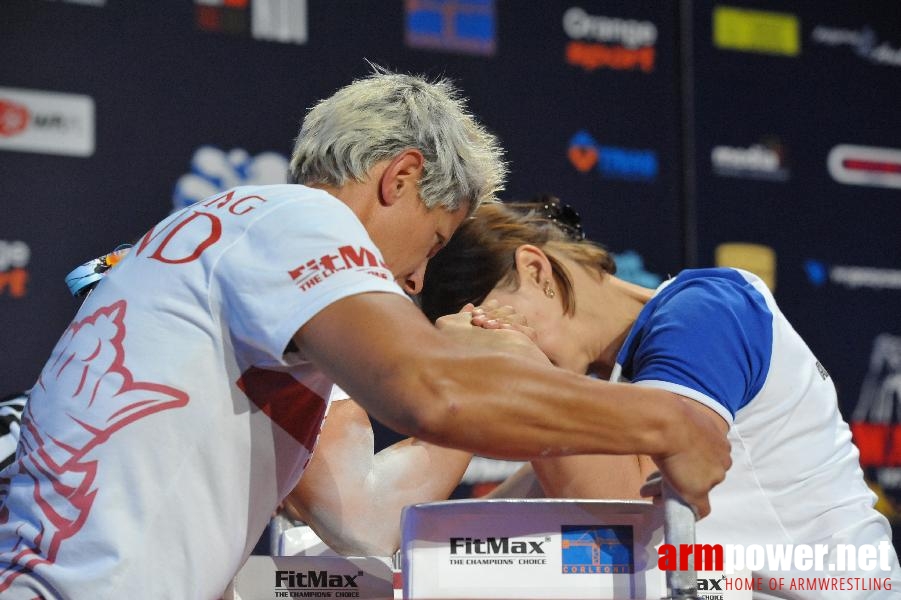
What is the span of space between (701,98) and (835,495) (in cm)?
190

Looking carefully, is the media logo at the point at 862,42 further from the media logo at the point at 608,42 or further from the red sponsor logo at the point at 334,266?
the red sponsor logo at the point at 334,266

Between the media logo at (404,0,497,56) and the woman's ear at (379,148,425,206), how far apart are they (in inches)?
65.1

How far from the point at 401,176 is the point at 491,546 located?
19.9 inches

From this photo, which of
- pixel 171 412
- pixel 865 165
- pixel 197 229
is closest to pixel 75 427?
pixel 171 412

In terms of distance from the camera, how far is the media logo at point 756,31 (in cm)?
334

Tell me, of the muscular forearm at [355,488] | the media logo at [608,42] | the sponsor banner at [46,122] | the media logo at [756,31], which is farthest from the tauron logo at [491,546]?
the media logo at [756,31]

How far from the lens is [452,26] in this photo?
3020 millimetres

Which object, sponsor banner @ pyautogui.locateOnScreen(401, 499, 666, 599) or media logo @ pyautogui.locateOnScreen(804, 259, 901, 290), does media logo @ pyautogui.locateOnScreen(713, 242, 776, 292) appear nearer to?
media logo @ pyautogui.locateOnScreen(804, 259, 901, 290)

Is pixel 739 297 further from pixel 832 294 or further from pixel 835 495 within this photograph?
pixel 832 294

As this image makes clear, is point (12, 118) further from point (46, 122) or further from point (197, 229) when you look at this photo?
point (197, 229)

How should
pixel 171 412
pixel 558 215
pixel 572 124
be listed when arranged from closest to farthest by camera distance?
pixel 171 412, pixel 558 215, pixel 572 124

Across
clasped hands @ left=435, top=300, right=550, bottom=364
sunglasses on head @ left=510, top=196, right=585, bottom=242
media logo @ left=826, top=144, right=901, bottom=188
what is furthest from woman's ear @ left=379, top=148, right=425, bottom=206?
media logo @ left=826, top=144, right=901, bottom=188

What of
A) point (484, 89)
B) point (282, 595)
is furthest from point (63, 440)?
point (484, 89)

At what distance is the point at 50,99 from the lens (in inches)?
103
